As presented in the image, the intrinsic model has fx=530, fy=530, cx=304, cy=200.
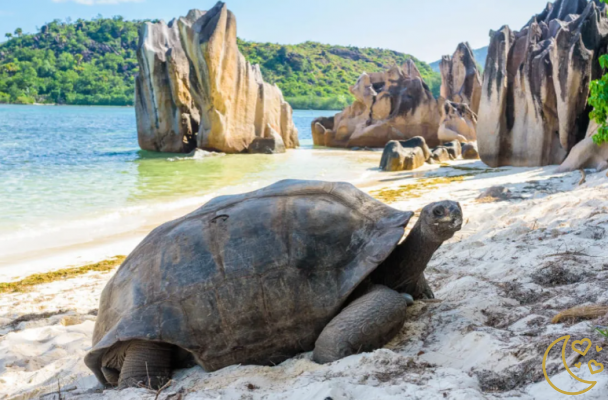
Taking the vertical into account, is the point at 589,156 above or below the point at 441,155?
above

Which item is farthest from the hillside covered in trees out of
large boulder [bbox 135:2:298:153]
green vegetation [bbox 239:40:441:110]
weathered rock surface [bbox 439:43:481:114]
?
large boulder [bbox 135:2:298:153]

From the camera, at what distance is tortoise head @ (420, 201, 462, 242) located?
9.30 feet

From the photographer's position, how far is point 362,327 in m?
2.64

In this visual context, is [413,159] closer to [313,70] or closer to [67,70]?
[313,70]

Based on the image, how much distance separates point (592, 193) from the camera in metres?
5.82

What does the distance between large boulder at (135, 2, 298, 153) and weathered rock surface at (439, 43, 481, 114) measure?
9368 millimetres

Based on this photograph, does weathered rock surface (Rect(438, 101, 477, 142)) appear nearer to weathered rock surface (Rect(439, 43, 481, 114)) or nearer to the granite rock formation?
the granite rock formation

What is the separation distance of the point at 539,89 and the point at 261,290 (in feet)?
36.1

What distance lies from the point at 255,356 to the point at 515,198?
5.45 metres

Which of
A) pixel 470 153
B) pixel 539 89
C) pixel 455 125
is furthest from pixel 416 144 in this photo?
pixel 455 125

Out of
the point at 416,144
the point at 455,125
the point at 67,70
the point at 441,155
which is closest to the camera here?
the point at 416,144

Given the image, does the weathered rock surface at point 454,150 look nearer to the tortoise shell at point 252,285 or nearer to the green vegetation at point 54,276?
the green vegetation at point 54,276

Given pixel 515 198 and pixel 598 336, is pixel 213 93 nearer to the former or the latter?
pixel 515 198

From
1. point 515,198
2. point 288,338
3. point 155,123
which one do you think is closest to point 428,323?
point 288,338
